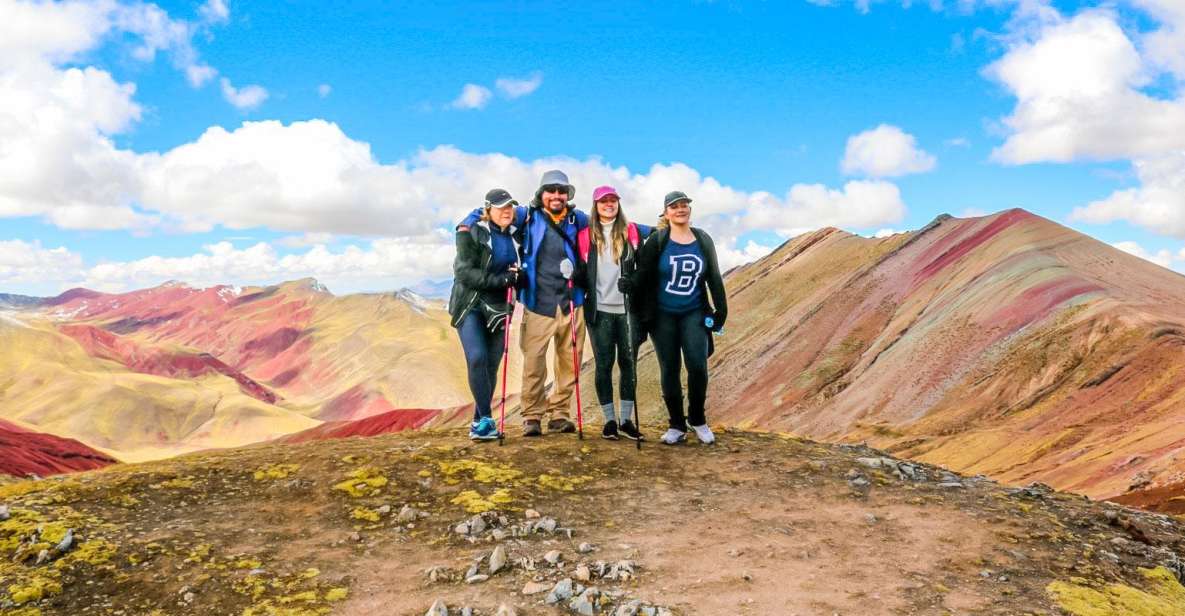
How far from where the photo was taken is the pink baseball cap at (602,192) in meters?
9.60

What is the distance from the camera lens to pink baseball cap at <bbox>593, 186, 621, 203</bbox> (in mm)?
9602

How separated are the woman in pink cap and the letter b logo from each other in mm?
567

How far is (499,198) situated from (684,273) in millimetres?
2553

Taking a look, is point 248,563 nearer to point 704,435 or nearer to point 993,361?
point 704,435

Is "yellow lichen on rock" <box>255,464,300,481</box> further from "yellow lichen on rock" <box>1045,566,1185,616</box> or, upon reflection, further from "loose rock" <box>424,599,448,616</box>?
"yellow lichen on rock" <box>1045,566,1185,616</box>

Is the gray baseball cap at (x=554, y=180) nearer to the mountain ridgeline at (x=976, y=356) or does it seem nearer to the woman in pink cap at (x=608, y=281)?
the woman in pink cap at (x=608, y=281)

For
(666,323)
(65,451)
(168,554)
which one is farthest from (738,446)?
(65,451)

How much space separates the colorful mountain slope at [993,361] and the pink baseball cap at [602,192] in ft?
44.1

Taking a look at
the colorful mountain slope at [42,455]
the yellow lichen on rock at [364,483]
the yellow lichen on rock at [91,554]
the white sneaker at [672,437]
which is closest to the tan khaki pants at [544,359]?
the white sneaker at [672,437]

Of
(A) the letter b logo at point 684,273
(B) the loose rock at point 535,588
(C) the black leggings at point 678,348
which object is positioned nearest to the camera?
(B) the loose rock at point 535,588

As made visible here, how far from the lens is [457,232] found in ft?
31.5

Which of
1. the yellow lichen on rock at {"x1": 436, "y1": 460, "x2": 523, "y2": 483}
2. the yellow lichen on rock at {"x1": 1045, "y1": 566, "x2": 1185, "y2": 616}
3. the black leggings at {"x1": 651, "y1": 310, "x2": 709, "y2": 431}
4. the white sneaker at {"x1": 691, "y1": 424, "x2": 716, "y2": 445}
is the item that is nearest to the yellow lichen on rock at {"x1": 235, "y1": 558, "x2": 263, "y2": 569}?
the yellow lichen on rock at {"x1": 436, "y1": 460, "x2": 523, "y2": 483}

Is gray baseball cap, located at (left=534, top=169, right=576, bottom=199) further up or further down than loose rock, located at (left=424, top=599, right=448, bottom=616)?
further up

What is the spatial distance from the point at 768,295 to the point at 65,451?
74.8 metres
